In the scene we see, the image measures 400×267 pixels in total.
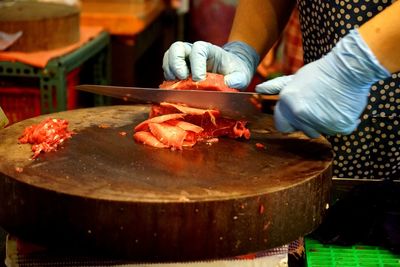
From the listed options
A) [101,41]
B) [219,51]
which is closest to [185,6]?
[101,41]

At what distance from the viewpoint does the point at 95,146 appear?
2.00 meters

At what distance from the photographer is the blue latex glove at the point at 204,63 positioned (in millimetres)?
2152

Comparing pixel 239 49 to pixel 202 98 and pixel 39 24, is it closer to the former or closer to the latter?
pixel 202 98

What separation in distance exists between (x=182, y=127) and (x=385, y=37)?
71 cm

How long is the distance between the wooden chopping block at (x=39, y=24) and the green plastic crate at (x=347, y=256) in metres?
2.44

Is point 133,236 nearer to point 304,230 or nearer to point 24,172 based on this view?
point 24,172

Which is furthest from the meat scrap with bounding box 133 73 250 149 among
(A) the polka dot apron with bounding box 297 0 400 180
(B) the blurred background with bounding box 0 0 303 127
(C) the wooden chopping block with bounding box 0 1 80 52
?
(C) the wooden chopping block with bounding box 0 1 80 52

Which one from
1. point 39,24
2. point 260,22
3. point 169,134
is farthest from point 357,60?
point 39,24

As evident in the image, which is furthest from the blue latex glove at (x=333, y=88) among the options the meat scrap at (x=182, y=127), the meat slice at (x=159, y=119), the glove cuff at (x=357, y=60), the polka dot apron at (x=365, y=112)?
the polka dot apron at (x=365, y=112)

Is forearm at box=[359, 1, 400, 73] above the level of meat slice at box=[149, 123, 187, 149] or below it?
above

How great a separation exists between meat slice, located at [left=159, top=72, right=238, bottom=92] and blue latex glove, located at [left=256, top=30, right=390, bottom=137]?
0.29m

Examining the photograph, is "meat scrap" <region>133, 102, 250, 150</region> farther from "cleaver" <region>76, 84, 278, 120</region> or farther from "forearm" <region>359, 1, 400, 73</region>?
"forearm" <region>359, 1, 400, 73</region>

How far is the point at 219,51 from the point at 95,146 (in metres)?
0.62

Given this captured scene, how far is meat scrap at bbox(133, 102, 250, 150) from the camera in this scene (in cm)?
202
